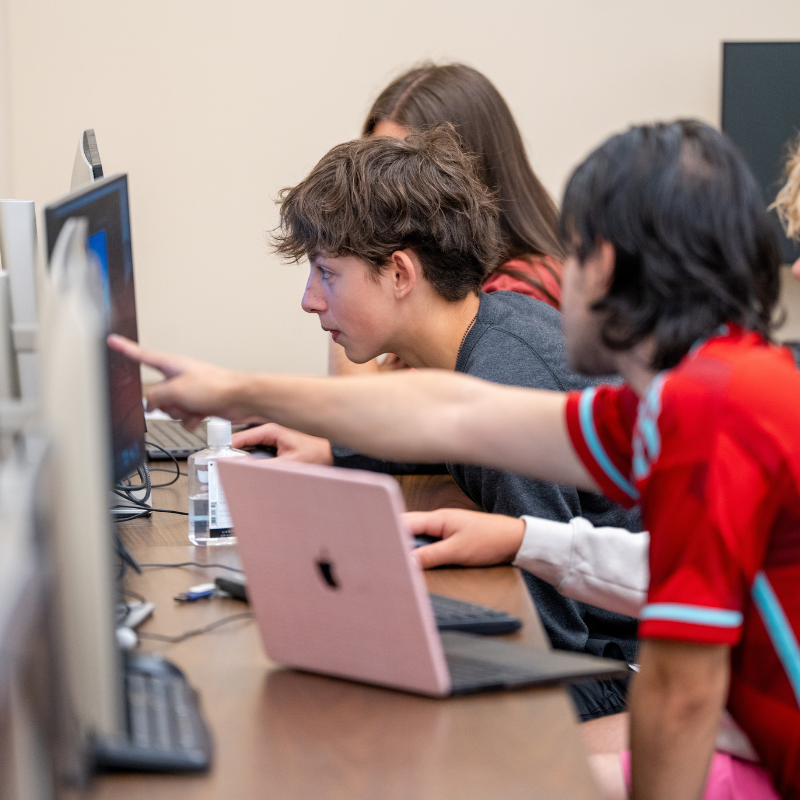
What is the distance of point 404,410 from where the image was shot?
37.7 inches

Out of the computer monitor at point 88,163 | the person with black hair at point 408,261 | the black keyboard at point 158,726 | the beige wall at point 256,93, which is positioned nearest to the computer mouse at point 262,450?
the person with black hair at point 408,261

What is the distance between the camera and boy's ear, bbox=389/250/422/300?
57.3 inches

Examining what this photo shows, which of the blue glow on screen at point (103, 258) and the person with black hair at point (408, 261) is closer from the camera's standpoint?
the blue glow on screen at point (103, 258)

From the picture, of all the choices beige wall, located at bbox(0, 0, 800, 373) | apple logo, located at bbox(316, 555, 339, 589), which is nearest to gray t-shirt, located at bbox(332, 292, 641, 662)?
apple logo, located at bbox(316, 555, 339, 589)

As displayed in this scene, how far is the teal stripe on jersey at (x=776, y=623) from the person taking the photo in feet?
2.39

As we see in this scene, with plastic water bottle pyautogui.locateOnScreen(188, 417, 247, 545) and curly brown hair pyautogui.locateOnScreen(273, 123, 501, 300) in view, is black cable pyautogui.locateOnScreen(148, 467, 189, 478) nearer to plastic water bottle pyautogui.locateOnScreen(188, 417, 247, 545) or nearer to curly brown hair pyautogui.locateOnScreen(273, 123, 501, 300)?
plastic water bottle pyautogui.locateOnScreen(188, 417, 247, 545)

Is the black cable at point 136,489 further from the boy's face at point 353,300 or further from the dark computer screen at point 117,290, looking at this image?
the boy's face at point 353,300

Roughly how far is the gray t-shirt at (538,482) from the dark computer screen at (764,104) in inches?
59.0

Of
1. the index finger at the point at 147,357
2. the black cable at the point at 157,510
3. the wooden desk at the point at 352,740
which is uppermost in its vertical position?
the index finger at the point at 147,357

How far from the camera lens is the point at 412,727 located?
707mm

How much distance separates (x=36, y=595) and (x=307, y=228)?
100 cm

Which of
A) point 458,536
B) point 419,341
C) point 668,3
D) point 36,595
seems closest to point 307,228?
point 419,341

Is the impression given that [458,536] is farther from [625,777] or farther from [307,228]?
[307,228]

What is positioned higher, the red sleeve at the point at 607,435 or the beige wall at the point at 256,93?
the beige wall at the point at 256,93
